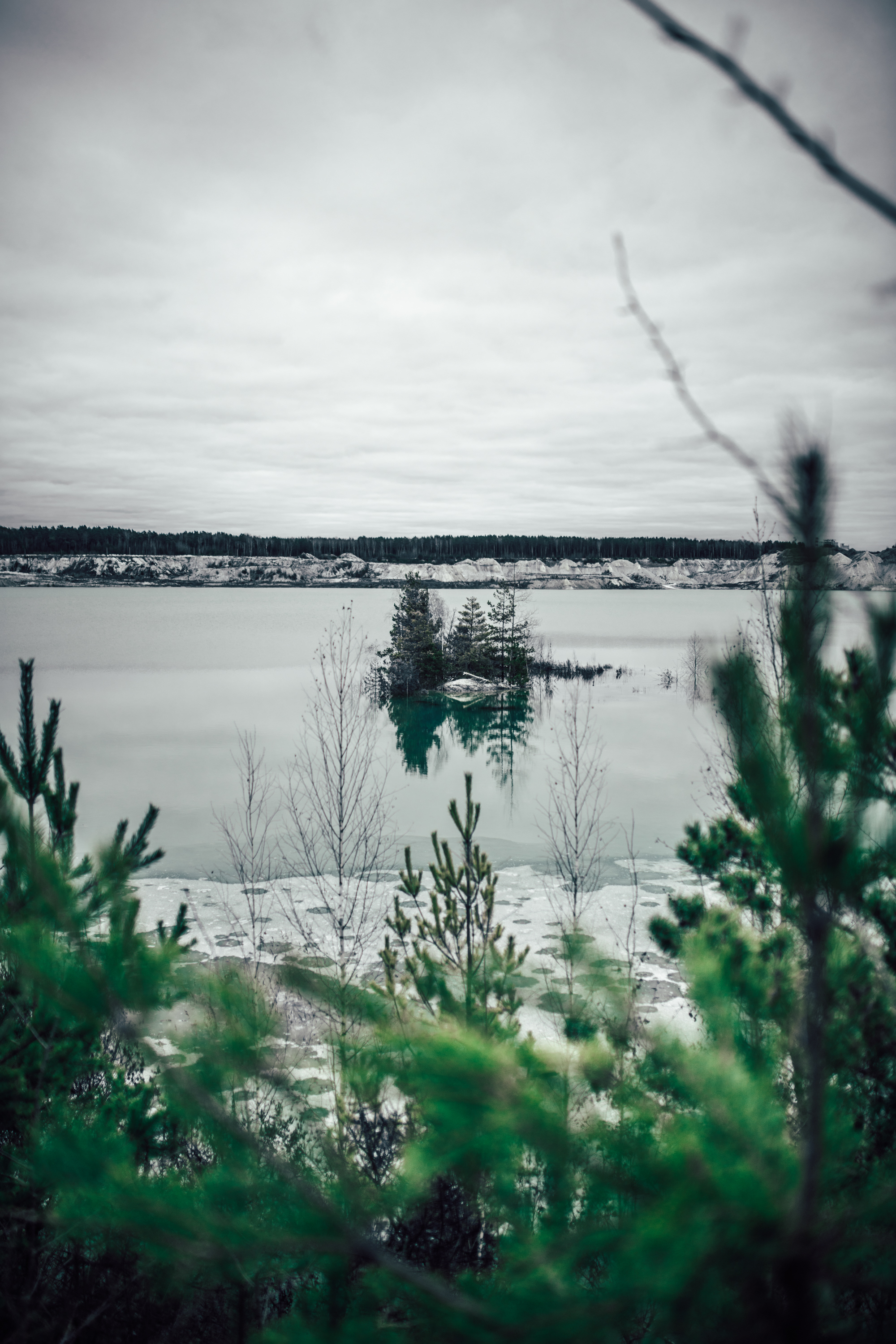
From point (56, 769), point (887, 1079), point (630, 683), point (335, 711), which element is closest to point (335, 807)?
point (335, 711)

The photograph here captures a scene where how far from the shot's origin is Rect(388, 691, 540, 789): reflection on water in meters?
25.7

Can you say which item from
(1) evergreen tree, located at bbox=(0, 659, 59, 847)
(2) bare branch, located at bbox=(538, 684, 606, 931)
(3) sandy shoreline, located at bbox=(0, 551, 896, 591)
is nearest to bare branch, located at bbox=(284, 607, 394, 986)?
(1) evergreen tree, located at bbox=(0, 659, 59, 847)

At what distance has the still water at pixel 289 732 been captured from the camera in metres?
17.6

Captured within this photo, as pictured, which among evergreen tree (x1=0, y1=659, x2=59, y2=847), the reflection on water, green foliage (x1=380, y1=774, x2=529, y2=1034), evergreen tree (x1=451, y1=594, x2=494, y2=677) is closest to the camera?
evergreen tree (x1=0, y1=659, x2=59, y2=847)

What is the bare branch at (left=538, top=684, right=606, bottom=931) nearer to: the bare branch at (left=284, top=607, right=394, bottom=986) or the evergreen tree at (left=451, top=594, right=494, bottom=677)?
the bare branch at (left=284, top=607, right=394, bottom=986)

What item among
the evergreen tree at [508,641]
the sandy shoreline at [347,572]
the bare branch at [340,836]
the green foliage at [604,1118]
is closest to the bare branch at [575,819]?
the bare branch at [340,836]

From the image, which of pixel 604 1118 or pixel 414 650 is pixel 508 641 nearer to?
pixel 414 650

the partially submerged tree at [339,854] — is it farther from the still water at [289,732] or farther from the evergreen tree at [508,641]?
the evergreen tree at [508,641]

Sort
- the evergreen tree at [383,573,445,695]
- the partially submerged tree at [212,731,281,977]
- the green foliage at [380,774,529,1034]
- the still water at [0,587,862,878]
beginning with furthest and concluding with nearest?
the evergreen tree at [383,573,445,695], the still water at [0,587,862,878], the partially submerged tree at [212,731,281,977], the green foliage at [380,774,529,1034]

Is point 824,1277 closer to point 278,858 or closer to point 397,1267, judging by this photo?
point 397,1267

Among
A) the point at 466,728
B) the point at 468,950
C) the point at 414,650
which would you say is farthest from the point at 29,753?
the point at 414,650

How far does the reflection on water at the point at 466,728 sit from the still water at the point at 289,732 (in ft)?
0.42

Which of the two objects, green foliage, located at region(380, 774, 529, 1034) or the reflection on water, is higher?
green foliage, located at region(380, 774, 529, 1034)

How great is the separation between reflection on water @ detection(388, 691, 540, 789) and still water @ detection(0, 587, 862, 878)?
13 cm
